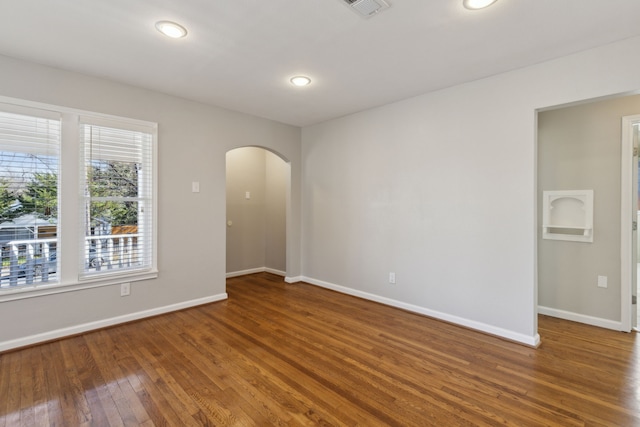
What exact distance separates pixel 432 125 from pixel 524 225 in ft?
4.69

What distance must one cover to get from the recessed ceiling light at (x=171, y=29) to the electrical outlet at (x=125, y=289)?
2.53 metres

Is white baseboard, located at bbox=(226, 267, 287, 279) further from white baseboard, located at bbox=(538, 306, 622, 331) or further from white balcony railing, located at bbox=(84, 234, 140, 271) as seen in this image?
white baseboard, located at bbox=(538, 306, 622, 331)

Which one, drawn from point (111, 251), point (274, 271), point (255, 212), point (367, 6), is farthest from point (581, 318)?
point (111, 251)

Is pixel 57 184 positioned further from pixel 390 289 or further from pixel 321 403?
pixel 390 289

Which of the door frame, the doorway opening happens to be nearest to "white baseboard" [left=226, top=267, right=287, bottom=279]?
the doorway opening

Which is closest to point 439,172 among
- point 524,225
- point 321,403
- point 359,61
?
point 524,225

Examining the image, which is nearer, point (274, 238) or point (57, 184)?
point (57, 184)

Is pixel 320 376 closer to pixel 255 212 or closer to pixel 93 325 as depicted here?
pixel 93 325

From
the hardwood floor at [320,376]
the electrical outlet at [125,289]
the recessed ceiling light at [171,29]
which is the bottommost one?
the hardwood floor at [320,376]

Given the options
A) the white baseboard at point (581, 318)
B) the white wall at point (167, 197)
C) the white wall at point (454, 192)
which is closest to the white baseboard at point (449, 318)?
the white wall at point (454, 192)

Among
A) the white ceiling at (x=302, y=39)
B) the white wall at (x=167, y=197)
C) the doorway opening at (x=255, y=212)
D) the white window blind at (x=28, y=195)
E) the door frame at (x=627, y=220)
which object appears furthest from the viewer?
the doorway opening at (x=255, y=212)

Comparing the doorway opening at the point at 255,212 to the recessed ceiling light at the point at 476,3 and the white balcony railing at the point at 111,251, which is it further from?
the recessed ceiling light at the point at 476,3

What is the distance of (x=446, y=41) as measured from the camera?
7.72 ft

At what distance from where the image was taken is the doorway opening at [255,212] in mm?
5352
